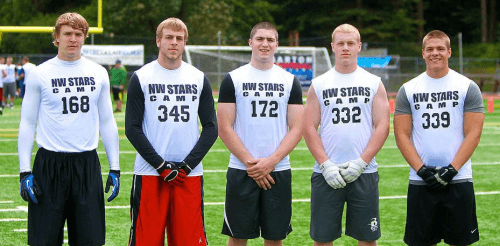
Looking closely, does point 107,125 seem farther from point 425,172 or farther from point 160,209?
point 425,172

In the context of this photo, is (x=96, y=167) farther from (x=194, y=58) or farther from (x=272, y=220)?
(x=194, y=58)

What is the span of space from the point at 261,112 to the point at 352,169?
0.74 m

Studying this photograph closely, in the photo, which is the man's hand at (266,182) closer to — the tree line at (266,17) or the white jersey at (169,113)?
the white jersey at (169,113)

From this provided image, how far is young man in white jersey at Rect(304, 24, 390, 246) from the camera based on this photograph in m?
5.85

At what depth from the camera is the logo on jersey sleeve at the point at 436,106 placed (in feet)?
18.7

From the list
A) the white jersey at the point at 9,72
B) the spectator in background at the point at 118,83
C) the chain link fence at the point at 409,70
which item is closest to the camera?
the spectator in background at the point at 118,83

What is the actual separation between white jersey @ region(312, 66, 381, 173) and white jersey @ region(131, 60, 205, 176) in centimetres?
95

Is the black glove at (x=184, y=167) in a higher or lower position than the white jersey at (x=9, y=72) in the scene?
lower

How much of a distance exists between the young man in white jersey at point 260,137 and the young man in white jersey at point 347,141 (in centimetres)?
18

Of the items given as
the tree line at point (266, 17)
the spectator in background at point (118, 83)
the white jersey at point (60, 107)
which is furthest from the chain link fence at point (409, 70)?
the white jersey at point (60, 107)

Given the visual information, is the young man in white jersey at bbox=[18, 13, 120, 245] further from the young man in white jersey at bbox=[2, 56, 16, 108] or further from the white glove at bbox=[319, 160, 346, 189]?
the young man in white jersey at bbox=[2, 56, 16, 108]

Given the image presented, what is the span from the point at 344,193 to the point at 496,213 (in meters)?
3.67

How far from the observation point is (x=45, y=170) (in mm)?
5391

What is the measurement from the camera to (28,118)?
535 cm
